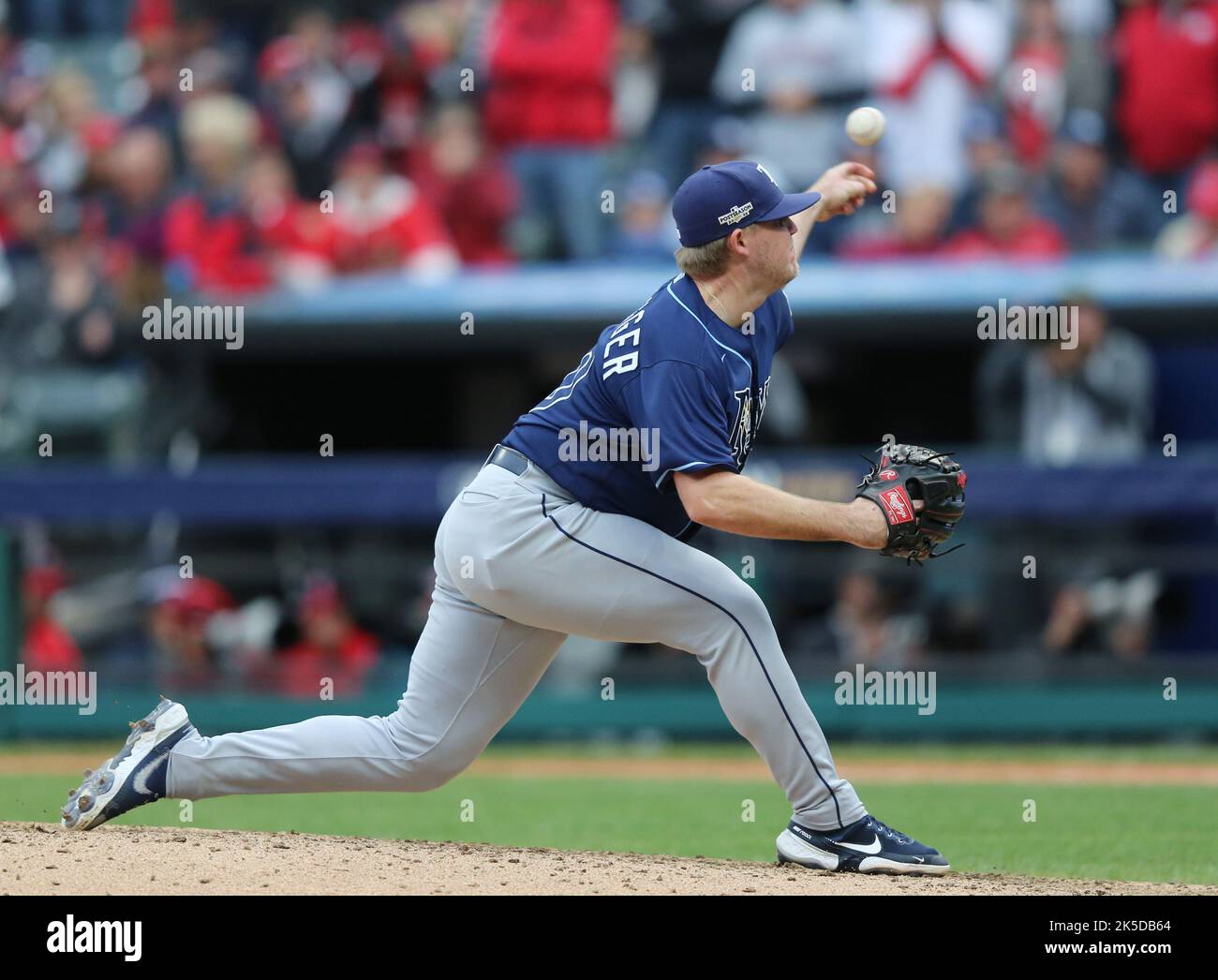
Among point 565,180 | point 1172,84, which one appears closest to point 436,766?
point 565,180

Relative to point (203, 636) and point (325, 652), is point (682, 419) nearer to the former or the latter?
point (325, 652)

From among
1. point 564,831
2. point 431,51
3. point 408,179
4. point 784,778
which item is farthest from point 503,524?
point 431,51

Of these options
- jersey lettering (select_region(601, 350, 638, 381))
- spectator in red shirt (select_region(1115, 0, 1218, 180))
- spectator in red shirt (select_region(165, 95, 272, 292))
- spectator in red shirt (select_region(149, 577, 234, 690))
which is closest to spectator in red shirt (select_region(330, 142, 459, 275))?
spectator in red shirt (select_region(165, 95, 272, 292))

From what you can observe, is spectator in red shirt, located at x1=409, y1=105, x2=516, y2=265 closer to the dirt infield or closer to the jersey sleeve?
the dirt infield

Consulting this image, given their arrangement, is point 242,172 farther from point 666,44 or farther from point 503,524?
point 503,524

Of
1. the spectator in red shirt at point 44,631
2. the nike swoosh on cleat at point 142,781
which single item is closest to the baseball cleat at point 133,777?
the nike swoosh on cleat at point 142,781
